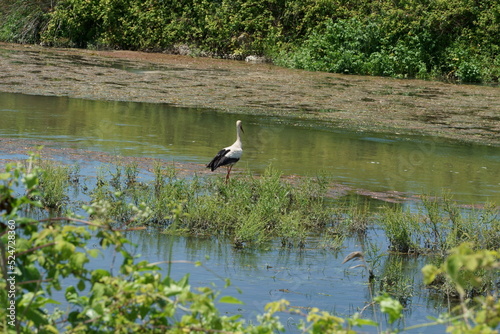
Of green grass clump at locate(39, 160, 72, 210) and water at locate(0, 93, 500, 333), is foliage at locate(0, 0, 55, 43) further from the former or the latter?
green grass clump at locate(39, 160, 72, 210)

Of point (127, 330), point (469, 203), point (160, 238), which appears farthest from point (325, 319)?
point (469, 203)

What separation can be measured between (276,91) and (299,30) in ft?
32.4

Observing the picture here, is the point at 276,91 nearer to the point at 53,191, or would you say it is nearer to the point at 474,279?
the point at 53,191

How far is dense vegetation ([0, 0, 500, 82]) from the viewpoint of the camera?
2480 centimetres

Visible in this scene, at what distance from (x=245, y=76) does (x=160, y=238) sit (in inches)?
604

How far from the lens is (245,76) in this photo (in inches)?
851

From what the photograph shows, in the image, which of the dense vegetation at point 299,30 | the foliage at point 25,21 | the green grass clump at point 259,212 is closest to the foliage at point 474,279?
the green grass clump at point 259,212

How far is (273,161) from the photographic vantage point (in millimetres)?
10906

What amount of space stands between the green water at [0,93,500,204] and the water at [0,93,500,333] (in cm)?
2

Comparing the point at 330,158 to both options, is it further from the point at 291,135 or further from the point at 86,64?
the point at 86,64

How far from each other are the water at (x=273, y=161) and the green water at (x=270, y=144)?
0.06 feet

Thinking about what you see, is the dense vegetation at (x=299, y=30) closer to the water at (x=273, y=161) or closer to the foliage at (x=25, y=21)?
the foliage at (x=25, y=21)

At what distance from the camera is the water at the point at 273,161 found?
5.68 m

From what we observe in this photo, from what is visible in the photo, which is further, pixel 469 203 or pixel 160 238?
pixel 469 203
